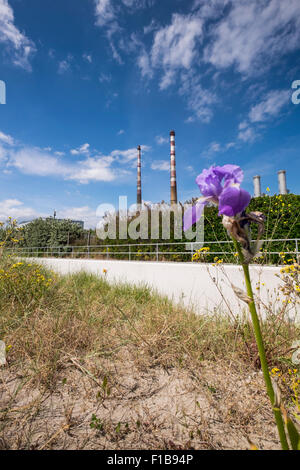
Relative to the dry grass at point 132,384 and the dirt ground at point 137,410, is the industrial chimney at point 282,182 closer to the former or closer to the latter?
the dry grass at point 132,384

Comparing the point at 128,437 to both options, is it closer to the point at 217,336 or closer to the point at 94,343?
the point at 94,343

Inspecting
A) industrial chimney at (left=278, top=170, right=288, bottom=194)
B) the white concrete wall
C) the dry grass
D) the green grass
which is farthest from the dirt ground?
industrial chimney at (left=278, top=170, right=288, bottom=194)

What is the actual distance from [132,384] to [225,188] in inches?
70.6

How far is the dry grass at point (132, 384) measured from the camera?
56.9 inches

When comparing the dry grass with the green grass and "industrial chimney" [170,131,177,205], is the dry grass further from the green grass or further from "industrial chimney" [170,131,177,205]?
"industrial chimney" [170,131,177,205]

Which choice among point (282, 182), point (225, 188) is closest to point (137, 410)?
point (225, 188)

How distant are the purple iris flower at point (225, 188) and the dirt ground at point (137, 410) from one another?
1350mm

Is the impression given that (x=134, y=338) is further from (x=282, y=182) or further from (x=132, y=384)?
(x=282, y=182)

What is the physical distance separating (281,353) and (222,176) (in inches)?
82.0

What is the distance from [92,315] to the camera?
10.2 feet

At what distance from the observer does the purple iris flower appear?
0.81 meters

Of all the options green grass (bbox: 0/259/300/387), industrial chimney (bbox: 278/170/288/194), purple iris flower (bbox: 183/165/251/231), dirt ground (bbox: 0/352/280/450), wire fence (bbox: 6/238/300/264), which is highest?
industrial chimney (bbox: 278/170/288/194)

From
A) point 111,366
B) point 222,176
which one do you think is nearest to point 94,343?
point 111,366

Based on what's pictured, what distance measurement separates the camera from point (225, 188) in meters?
0.88
